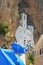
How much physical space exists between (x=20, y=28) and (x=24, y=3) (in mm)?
4804

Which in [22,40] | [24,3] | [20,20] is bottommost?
[22,40]

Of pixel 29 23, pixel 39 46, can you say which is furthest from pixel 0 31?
pixel 29 23

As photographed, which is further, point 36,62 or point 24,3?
point 24,3

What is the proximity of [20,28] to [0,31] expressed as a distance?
1141cm

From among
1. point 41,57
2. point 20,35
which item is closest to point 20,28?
point 20,35

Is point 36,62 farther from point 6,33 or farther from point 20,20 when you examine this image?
point 20,20

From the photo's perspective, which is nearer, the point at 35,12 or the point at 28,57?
the point at 28,57

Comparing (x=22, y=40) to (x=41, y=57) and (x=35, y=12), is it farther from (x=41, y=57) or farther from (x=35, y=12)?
(x=41, y=57)

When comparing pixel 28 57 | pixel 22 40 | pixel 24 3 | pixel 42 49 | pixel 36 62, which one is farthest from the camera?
pixel 24 3

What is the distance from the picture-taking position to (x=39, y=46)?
25.8 m

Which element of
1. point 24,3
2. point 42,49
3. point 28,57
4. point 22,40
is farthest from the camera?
point 24,3

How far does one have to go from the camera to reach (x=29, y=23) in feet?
116

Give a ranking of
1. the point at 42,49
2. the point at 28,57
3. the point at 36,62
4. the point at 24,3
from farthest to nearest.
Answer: the point at 24,3
the point at 42,49
the point at 36,62
the point at 28,57

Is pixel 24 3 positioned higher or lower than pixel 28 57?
higher
